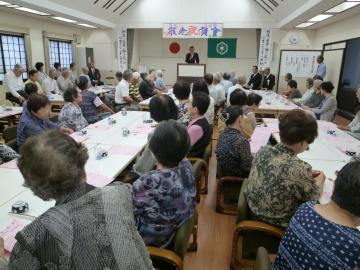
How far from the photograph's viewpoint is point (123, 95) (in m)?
5.79

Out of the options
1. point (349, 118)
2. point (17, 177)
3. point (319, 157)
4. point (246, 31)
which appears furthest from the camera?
point (246, 31)

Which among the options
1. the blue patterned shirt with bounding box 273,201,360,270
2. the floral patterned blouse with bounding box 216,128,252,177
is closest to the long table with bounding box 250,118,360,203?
the floral patterned blouse with bounding box 216,128,252,177

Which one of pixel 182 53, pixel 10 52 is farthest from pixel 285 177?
pixel 182 53

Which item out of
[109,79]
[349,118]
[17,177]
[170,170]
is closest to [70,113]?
[17,177]

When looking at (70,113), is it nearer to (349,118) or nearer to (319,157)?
(319,157)

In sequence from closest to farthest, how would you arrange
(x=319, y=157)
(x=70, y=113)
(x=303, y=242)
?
1. (x=303, y=242)
2. (x=319, y=157)
3. (x=70, y=113)

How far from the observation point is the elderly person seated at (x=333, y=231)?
3.31 feet

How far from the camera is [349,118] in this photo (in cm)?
749

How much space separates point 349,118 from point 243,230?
7.09m

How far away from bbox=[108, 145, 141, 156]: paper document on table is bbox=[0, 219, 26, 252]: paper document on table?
1142mm

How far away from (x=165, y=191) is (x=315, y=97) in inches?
199

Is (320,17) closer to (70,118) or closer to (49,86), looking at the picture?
(70,118)

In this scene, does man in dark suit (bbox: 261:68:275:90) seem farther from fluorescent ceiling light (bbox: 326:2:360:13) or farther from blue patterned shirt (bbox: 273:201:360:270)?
blue patterned shirt (bbox: 273:201:360:270)

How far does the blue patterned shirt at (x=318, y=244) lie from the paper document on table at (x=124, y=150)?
165cm
